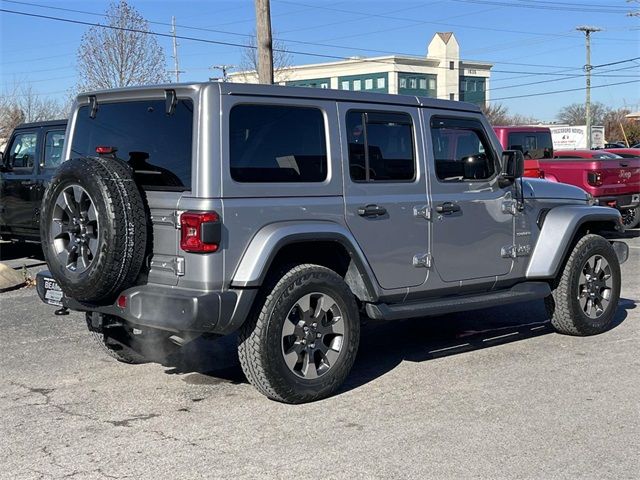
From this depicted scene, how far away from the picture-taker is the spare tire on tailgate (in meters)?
5.00

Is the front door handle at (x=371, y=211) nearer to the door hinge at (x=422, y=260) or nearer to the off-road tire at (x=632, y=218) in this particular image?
the door hinge at (x=422, y=260)

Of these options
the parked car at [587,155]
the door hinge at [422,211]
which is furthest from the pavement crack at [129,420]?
the parked car at [587,155]

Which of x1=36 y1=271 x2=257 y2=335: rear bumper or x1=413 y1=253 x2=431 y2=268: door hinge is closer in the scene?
x1=36 y1=271 x2=257 y2=335: rear bumper

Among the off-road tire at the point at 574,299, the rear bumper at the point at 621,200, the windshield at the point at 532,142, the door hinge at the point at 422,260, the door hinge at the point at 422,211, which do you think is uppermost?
the windshield at the point at 532,142

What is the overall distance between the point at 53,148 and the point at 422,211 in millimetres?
7429

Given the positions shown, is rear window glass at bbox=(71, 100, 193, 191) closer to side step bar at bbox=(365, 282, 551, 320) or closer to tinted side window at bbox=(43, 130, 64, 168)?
side step bar at bbox=(365, 282, 551, 320)

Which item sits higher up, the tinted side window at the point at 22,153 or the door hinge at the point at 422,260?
the tinted side window at the point at 22,153

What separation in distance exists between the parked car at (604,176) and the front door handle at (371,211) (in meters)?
9.97

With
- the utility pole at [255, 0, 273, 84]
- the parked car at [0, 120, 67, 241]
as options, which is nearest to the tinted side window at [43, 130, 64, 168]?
the parked car at [0, 120, 67, 241]

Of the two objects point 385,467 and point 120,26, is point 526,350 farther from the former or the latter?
point 120,26

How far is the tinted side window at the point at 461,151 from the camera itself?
6.41m

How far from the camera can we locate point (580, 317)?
7191 mm

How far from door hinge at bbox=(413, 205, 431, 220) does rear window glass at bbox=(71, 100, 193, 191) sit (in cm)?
181

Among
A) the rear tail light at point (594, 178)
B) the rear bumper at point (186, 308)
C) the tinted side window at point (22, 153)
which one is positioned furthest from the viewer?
the rear tail light at point (594, 178)
